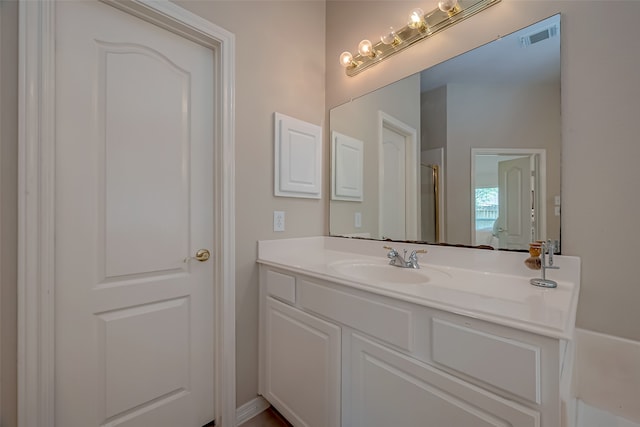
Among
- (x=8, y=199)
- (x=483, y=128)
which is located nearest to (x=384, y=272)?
(x=483, y=128)

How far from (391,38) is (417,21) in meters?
0.16

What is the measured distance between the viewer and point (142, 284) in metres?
1.22

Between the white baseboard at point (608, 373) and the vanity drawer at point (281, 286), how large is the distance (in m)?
1.11

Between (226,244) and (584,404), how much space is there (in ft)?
5.12

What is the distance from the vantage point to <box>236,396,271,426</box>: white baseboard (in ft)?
4.79

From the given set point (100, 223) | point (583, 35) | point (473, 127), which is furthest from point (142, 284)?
point (583, 35)

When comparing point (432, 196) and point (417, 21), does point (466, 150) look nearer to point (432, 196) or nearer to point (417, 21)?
point (432, 196)

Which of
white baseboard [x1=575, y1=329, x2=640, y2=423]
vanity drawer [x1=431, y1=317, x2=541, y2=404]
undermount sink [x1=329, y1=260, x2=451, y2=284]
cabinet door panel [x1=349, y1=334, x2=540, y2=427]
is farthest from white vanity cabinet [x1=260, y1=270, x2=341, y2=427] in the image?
white baseboard [x1=575, y1=329, x2=640, y2=423]

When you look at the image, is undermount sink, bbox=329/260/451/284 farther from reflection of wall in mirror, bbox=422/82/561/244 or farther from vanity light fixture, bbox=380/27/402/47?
vanity light fixture, bbox=380/27/402/47

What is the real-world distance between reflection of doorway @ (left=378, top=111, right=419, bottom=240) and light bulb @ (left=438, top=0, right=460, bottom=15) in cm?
53

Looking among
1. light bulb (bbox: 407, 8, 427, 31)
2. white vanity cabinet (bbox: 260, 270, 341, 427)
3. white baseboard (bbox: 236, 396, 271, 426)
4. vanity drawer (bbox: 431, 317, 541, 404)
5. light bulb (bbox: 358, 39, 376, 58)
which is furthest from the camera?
light bulb (bbox: 358, 39, 376, 58)

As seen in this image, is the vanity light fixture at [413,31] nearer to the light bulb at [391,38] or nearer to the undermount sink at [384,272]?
the light bulb at [391,38]

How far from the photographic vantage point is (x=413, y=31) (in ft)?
4.67

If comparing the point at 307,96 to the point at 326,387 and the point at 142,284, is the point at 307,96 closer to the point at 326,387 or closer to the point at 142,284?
the point at 142,284
